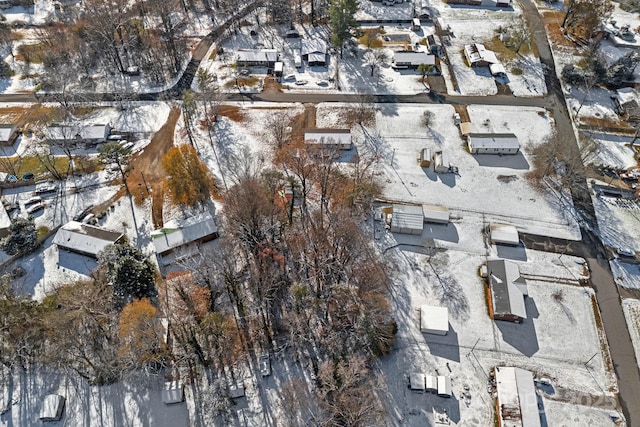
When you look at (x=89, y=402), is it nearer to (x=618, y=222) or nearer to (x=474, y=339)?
(x=474, y=339)

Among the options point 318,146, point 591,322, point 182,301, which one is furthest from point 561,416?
point 318,146

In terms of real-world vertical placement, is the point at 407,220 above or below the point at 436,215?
below

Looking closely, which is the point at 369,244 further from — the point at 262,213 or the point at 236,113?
the point at 236,113

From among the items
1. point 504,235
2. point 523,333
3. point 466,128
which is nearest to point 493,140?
point 466,128

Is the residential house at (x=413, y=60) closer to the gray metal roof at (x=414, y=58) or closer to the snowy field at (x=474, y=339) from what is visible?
the gray metal roof at (x=414, y=58)

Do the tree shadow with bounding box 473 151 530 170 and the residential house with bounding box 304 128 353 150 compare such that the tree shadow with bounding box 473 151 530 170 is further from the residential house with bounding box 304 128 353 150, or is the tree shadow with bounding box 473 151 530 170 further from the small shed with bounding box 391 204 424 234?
the residential house with bounding box 304 128 353 150

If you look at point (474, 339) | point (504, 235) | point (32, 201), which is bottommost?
point (474, 339)

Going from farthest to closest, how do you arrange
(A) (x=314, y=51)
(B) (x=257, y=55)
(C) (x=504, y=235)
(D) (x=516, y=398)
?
(A) (x=314, y=51)
(B) (x=257, y=55)
(C) (x=504, y=235)
(D) (x=516, y=398)
